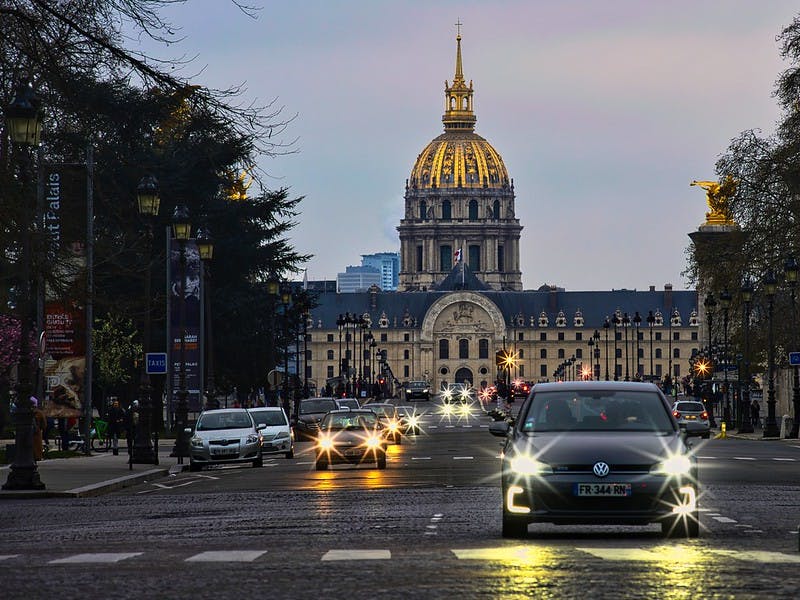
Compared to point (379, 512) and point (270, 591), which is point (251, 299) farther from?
point (270, 591)

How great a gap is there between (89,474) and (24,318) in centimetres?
694

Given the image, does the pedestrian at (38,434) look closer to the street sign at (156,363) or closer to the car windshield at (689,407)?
the street sign at (156,363)

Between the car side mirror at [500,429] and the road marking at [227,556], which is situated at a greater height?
the car side mirror at [500,429]

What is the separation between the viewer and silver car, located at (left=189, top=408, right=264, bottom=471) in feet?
134

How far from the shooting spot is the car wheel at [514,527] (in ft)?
56.7

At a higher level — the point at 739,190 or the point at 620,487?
the point at 739,190

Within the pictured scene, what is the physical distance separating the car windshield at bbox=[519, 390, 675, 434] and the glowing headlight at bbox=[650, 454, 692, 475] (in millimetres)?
753

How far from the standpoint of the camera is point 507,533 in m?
17.5

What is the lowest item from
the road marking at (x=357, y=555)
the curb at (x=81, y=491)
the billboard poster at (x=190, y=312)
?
the curb at (x=81, y=491)

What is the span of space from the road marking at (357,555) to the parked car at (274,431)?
31.4 meters

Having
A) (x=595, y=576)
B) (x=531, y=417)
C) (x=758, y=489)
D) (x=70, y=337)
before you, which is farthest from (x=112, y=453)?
(x=595, y=576)

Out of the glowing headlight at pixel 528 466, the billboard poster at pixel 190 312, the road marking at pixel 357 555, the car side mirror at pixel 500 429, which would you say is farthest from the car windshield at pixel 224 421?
the road marking at pixel 357 555

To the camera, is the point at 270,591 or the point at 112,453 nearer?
the point at 270,591

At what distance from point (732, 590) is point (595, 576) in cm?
125
